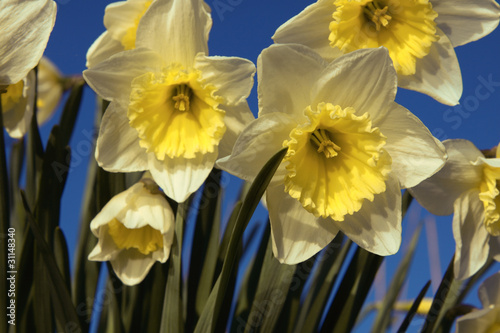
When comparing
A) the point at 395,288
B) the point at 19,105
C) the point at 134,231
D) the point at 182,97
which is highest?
the point at 182,97

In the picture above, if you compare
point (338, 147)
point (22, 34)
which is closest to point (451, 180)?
point (338, 147)

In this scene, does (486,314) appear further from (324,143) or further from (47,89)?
(47,89)

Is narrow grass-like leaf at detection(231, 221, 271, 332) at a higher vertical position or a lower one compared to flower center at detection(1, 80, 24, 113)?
lower

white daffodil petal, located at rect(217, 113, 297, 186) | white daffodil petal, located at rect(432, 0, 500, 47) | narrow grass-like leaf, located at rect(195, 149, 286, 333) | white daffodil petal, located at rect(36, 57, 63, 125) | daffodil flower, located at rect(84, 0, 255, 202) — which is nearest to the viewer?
narrow grass-like leaf, located at rect(195, 149, 286, 333)

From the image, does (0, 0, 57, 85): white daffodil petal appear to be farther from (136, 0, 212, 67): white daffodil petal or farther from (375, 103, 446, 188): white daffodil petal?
(375, 103, 446, 188): white daffodil petal

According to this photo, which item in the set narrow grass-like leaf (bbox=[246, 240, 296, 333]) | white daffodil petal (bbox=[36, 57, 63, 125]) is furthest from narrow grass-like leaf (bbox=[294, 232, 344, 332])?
white daffodil petal (bbox=[36, 57, 63, 125])

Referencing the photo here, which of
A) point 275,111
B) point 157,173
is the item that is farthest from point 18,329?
point 275,111

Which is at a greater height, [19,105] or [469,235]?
[19,105]

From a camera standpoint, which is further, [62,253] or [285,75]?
[62,253]
